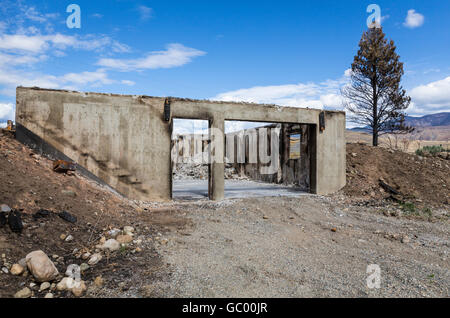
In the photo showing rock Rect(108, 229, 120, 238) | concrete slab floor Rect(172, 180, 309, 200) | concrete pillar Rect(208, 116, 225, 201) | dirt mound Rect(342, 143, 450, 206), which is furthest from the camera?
dirt mound Rect(342, 143, 450, 206)

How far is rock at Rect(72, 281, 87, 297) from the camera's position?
3.15 meters

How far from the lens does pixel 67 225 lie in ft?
15.7

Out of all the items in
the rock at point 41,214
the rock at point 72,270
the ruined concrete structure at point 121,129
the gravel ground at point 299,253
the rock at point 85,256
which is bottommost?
the gravel ground at point 299,253

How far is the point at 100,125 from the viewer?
8062 mm

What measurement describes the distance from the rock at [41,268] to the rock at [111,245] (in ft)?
2.91

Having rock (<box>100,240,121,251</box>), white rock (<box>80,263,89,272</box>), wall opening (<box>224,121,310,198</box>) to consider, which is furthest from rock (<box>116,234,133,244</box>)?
wall opening (<box>224,121,310,198</box>)

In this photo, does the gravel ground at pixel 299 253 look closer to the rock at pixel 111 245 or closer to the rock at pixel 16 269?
the rock at pixel 111 245

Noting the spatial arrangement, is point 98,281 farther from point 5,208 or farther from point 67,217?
point 5,208

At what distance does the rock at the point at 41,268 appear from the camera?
3334 millimetres

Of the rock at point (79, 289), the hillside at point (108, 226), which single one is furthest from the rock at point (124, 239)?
the rock at point (79, 289)

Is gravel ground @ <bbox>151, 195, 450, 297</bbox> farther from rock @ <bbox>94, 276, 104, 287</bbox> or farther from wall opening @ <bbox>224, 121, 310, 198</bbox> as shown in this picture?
wall opening @ <bbox>224, 121, 310, 198</bbox>

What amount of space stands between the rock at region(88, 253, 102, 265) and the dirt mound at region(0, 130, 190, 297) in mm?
65

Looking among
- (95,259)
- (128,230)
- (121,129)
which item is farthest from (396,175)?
(95,259)

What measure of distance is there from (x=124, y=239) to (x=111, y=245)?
0.28 metres
